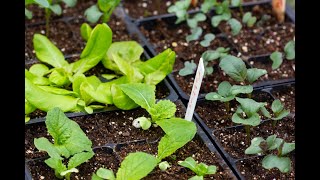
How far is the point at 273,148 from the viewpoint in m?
1.80

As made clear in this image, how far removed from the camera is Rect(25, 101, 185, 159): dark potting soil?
1.96 meters

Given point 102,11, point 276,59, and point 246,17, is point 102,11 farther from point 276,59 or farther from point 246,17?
point 276,59

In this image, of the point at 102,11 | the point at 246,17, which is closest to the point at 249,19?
the point at 246,17

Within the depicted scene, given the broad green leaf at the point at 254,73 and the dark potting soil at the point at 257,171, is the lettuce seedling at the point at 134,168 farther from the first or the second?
the broad green leaf at the point at 254,73

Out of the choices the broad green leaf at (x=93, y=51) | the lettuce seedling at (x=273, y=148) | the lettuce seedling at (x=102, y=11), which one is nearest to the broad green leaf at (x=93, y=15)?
the lettuce seedling at (x=102, y=11)

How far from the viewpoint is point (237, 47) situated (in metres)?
2.39

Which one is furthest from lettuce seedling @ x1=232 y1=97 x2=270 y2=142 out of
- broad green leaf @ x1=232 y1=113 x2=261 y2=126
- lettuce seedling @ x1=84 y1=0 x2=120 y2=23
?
lettuce seedling @ x1=84 y1=0 x2=120 y2=23

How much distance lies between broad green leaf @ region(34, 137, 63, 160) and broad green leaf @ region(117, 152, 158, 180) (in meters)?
0.16

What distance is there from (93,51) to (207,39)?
36 centimetres

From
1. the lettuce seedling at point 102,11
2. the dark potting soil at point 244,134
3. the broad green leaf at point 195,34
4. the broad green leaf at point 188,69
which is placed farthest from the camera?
the broad green leaf at point 195,34

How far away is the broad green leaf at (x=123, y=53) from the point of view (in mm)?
2246

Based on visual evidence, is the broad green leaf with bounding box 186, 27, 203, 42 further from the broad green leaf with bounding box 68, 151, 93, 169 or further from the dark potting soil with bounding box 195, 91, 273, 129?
the broad green leaf with bounding box 68, 151, 93, 169

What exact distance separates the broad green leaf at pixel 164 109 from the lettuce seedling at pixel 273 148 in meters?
0.24

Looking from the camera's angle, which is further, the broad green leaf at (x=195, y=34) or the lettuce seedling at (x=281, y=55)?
the broad green leaf at (x=195, y=34)
